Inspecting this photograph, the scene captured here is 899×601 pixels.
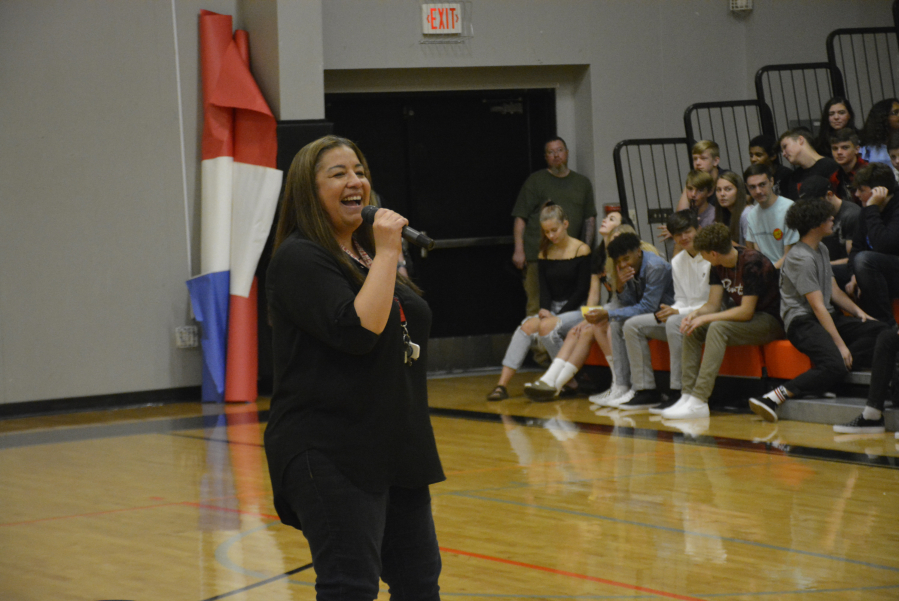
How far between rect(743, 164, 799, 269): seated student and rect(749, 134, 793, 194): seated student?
2.49ft

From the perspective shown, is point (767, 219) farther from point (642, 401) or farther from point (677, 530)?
point (677, 530)

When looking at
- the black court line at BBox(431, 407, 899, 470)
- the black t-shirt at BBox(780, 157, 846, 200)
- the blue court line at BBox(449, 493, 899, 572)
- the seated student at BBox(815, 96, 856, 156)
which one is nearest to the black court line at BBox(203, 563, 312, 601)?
the blue court line at BBox(449, 493, 899, 572)

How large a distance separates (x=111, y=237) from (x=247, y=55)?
1.74m

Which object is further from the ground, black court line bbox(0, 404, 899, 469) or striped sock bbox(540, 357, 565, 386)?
striped sock bbox(540, 357, 565, 386)

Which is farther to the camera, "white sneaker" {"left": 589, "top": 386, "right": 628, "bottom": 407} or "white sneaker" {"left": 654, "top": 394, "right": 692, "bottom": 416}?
"white sneaker" {"left": 589, "top": 386, "right": 628, "bottom": 407}

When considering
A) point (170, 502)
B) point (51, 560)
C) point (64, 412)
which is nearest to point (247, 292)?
point (64, 412)

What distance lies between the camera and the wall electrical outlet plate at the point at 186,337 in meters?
8.17

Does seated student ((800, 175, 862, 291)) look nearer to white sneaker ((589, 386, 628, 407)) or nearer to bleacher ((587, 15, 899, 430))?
white sneaker ((589, 386, 628, 407))

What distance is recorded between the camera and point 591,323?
23.8ft

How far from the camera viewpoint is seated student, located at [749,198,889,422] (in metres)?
5.89

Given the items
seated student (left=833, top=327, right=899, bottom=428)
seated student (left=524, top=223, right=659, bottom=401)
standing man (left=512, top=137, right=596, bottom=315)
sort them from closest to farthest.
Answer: seated student (left=833, top=327, right=899, bottom=428) < seated student (left=524, top=223, right=659, bottom=401) < standing man (left=512, top=137, right=596, bottom=315)

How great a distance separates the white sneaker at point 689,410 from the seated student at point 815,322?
36 centimetres

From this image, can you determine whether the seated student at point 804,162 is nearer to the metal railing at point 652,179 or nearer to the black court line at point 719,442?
the metal railing at point 652,179

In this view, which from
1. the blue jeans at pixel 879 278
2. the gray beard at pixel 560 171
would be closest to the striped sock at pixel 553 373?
the gray beard at pixel 560 171
